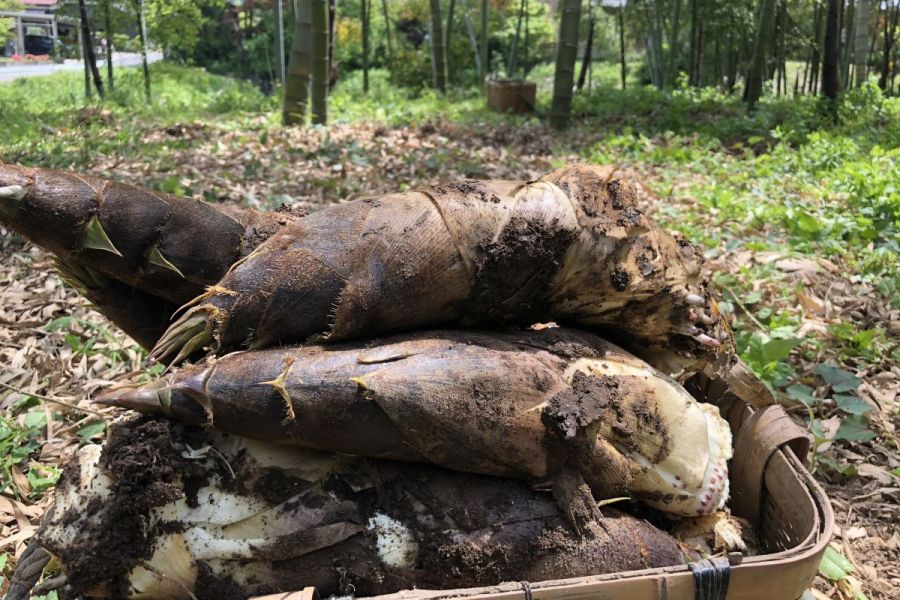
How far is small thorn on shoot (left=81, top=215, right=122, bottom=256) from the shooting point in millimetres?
1691

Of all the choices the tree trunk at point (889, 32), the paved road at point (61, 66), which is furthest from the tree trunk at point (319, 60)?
the tree trunk at point (889, 32)

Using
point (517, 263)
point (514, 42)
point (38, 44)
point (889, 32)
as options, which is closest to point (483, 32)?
point (514, 42)

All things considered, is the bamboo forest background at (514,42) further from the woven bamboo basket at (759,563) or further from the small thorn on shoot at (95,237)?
the woven bamboo basket at (759,563)

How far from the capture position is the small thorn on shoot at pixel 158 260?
1780mm

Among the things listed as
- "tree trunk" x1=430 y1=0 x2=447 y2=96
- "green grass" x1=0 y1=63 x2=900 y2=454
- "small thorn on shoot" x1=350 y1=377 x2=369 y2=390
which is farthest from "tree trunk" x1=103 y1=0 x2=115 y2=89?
"small thorn on shoot" x1=350 y1=377 x2=369 y2=390

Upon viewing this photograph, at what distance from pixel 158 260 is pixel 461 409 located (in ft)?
2.89

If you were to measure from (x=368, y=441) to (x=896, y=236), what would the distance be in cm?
370

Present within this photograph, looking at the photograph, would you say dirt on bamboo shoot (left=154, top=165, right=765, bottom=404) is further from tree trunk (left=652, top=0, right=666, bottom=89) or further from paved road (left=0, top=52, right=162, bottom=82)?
tree trunk (left=652, top=0, right=666, bottom=89)

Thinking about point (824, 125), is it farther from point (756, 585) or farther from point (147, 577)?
point (147, 577)

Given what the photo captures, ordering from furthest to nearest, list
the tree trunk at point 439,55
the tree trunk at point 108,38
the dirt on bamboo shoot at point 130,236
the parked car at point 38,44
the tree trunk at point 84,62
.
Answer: the tree trunk at point 439,55
the tree trunk at point 108,38
the tree trunk at point 84,62
the parked car at point 38,44
the dirt on bamboo shoot at point 130,236

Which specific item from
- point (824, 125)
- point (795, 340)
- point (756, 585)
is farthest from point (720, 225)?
point (824, 125)

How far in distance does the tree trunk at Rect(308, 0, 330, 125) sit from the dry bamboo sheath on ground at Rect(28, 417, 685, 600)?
20.9 ft

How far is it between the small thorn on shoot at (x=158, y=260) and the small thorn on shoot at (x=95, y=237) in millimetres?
100

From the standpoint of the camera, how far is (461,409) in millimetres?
1558
